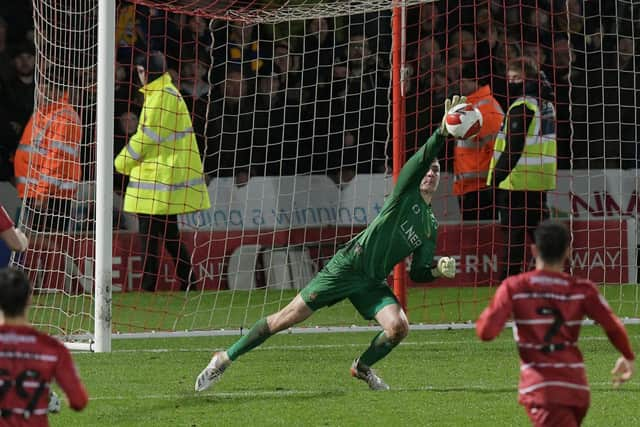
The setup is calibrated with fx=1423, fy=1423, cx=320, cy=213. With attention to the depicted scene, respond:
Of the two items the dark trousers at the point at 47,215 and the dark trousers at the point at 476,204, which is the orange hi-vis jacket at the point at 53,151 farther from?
the dark trousers at the point at 476,204

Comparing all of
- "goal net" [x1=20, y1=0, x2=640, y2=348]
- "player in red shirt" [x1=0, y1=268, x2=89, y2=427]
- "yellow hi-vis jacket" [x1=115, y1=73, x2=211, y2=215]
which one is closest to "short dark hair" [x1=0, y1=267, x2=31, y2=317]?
"player in red shirt" [x1=0, y1=268, x2=89, y2=427]

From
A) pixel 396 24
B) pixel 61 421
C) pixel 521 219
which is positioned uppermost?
pixel 396 24

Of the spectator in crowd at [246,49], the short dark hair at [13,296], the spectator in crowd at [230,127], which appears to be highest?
the spectator in crowd at [246,49]

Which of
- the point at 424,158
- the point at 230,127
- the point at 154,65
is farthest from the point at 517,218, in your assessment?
the point at 424,158

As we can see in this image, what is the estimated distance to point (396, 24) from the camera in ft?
42.4

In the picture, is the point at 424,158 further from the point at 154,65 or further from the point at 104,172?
the point at 154,65

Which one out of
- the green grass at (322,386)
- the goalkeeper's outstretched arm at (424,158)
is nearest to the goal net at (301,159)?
the green grass at (322,386)

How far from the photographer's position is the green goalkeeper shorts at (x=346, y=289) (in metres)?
9.30

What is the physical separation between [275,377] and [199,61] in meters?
7.13

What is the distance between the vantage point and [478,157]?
15.6 metres

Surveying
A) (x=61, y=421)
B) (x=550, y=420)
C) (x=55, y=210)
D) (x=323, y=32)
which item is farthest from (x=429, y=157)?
(x=323, y=32)

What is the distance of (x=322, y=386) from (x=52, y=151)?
14.7 ft

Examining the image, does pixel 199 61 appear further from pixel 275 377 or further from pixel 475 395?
pixel 475 395

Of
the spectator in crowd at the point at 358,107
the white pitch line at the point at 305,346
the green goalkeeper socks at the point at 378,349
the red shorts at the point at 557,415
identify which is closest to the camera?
the red shorts at the point at 557,415
